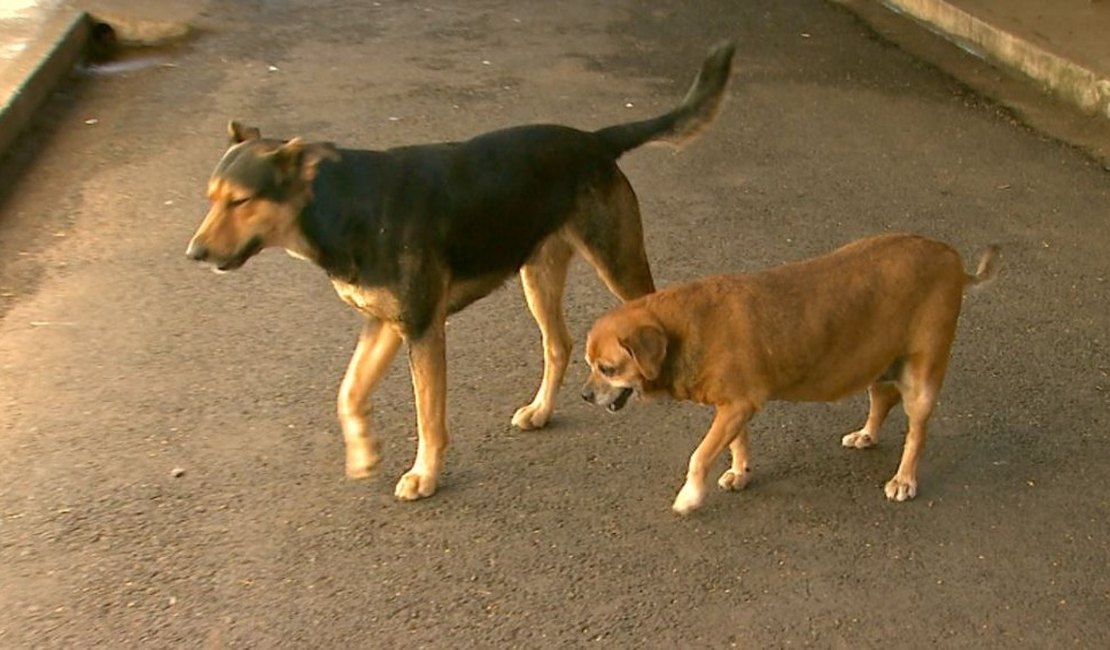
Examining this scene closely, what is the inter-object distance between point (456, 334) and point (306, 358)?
70 cm

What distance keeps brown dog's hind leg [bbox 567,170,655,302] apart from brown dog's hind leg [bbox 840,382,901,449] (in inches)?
36.7

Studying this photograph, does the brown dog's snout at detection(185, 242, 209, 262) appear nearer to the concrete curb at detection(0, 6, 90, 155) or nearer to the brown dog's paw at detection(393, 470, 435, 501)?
the brown dog's paw at detection(393, 470, 435, 501)

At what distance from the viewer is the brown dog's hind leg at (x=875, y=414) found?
463 centimetres

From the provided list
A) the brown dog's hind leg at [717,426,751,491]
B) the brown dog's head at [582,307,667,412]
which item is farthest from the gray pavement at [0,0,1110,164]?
the brown dog's head at [582,307,667,412]

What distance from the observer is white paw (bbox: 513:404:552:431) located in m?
4.96

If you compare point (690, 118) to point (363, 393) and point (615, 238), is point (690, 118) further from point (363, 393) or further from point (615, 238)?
point (363, 393)

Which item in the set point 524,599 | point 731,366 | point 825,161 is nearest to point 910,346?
point 731,366

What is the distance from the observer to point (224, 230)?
3.98 m

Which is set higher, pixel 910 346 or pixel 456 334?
pixel 910 346

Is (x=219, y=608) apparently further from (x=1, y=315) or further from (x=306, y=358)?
(x=1, y=315)

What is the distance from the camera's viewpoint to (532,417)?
496 centimetres

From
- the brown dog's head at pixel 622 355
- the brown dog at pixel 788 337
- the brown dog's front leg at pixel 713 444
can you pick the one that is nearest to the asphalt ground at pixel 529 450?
the brown dog's front leg at pixel 713 444

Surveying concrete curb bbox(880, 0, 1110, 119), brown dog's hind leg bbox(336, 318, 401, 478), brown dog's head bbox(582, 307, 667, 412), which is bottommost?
concrete curb bbox(880, 0, 1110, 119)

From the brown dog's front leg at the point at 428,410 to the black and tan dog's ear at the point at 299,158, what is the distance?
0.68 metres
